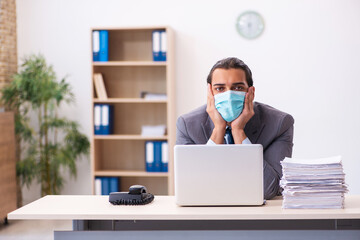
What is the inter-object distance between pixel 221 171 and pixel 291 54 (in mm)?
3652

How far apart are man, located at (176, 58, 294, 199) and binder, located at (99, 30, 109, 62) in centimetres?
250

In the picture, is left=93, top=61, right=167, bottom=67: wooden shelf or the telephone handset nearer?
the telephone handset

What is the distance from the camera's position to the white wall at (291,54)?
18.0ft

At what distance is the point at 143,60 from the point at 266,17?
1330 mm

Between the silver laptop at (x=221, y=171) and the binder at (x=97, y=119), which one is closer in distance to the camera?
the silver laptop at (x=221, y=171)

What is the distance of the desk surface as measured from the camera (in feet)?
6.65

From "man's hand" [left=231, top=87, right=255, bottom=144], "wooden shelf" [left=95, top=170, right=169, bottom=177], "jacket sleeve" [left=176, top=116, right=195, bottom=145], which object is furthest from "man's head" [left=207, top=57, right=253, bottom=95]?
"wooden shelf" [left=95, top=170, right=169, bottom=177]

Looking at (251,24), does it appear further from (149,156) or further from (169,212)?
(169,212)

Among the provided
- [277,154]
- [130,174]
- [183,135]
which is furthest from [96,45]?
[277,154]

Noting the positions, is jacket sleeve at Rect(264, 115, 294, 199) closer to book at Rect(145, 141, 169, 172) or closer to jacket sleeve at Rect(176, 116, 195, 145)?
jacket sleeve at Rect(176, 116, 195, 145)

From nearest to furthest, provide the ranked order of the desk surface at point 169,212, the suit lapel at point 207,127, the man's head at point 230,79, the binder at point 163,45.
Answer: the desk surface at point 169,212 → the man's head at point 230,79 → the suit lapel at point 207,127 → the binder at point 163,45

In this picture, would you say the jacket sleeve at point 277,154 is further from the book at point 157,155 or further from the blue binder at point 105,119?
the blue binder at point 105,119

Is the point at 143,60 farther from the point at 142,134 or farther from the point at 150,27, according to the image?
the point at 142,134

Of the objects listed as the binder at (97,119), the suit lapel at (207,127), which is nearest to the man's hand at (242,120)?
the suit lapel at (207,127)
